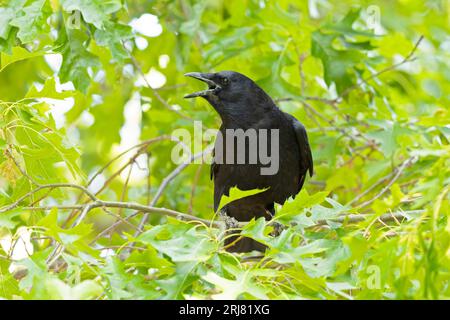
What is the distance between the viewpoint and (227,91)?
594 centimetres

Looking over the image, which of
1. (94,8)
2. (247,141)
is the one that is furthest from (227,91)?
(94,8)

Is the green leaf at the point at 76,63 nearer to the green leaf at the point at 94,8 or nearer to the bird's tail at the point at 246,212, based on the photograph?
the green leaf at the point at 94,8

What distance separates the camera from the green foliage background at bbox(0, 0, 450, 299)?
3.06 meters

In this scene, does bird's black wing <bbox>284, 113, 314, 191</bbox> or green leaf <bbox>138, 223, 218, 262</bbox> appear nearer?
green leaf <bbox>138, 223, 218, 262</bbox>

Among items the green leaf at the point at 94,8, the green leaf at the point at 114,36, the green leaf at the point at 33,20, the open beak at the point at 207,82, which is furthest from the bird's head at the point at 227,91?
the green leaf at the point at 33,20

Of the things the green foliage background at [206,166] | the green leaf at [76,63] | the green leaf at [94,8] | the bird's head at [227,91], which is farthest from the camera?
the bird's head at [227,91]

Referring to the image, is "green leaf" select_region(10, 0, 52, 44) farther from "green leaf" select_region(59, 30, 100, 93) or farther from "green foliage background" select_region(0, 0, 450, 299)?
"green leaf" select_region(59, 30, 100, 93)

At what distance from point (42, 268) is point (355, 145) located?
434cm

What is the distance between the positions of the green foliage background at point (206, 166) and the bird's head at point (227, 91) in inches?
10.3

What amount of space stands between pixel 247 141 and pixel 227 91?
0.47m

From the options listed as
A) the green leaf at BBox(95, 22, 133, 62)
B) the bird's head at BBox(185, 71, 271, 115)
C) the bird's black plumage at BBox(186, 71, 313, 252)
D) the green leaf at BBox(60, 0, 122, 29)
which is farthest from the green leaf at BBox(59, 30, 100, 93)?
the bird's head at BBox(185, 71, 271, 115)

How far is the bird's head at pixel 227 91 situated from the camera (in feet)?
19.4

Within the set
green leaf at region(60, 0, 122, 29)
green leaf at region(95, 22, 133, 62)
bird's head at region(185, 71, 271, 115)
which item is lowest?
bird's head at region(185, 71, 271, 115)

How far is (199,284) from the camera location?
345cm
